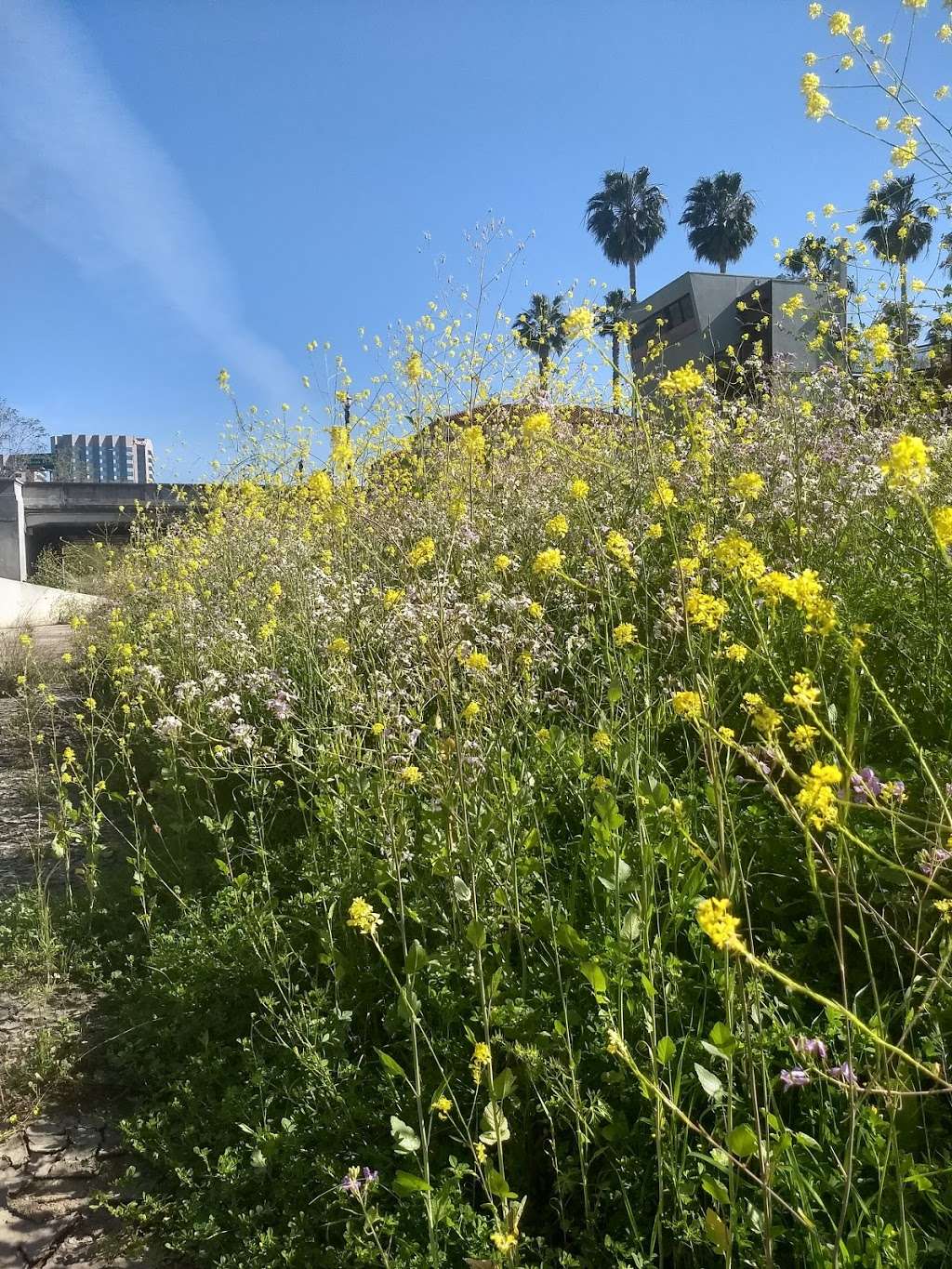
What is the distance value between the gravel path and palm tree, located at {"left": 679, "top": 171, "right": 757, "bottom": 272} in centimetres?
5348

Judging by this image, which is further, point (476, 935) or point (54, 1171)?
point (54, 1171)

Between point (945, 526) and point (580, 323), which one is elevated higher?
point (580, 323)

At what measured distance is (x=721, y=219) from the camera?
4769 centimetres

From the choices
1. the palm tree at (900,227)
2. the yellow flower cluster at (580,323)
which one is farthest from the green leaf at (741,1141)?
the palm tree at (900,227)

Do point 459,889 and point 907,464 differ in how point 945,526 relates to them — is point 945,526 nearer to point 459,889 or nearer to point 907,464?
point 907,464

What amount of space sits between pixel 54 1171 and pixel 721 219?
5463 cm

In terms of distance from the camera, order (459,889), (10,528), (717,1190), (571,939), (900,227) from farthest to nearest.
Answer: (10,528) → (900,227) → (459,889) → (571,939) → (717,1190)

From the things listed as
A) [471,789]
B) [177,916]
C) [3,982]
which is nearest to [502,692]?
[471,789]

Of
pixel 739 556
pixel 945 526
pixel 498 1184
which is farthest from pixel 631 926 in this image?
pixel 945 526

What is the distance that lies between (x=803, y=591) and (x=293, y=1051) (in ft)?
5.98

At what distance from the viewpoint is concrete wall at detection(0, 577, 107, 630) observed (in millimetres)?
11109

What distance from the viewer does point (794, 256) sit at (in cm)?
733

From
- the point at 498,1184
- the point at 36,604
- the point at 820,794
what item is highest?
the point at 36,604

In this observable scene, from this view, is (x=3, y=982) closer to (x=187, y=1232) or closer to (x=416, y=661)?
(x=187, y=1232)
